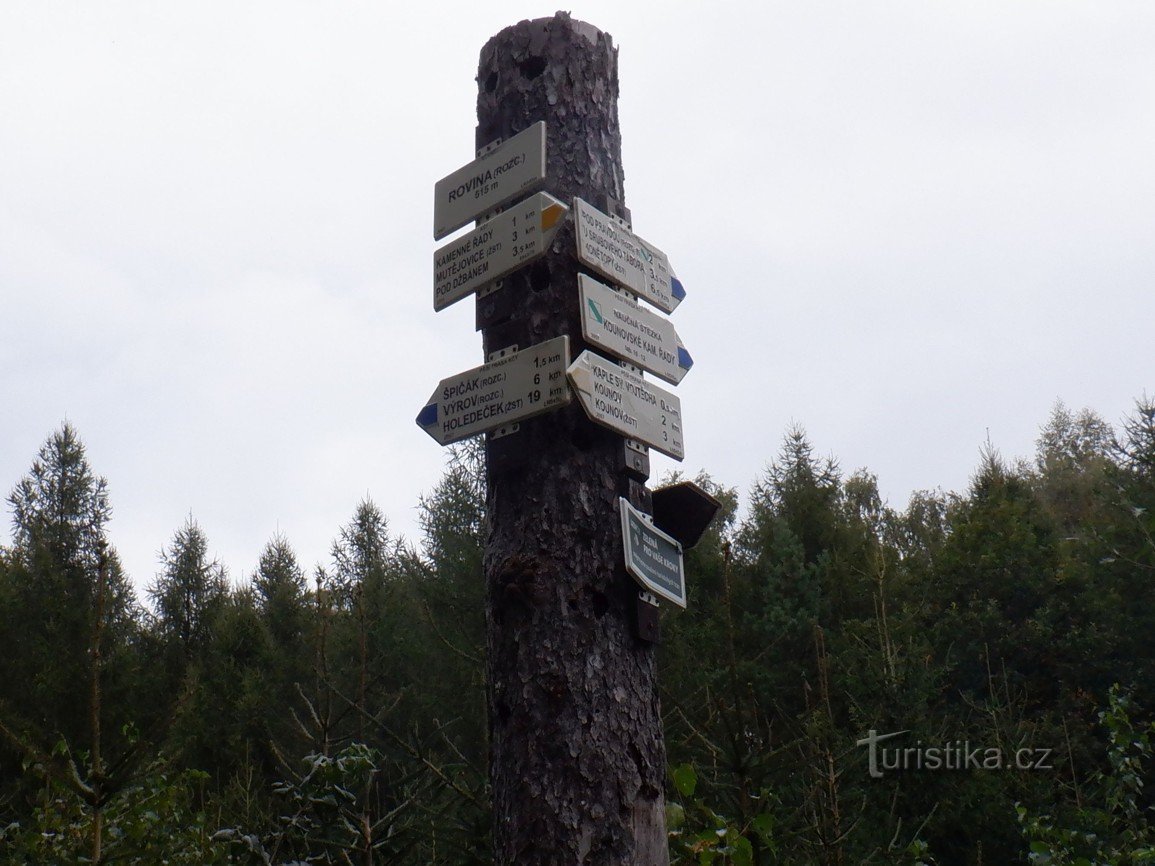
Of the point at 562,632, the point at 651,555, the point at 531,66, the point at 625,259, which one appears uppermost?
the point at 531,66

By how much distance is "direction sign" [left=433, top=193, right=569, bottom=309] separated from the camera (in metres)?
3.35

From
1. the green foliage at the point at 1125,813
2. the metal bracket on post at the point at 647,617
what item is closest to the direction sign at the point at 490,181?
the metal bracket on post at the point at 647,617

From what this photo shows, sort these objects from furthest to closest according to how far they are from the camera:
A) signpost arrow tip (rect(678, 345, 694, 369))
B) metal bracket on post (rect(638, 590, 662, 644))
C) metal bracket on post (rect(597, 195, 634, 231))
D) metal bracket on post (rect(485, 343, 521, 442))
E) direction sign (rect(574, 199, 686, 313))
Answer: signpost arrow tip (rect(678, 345, 694, 369))
metal bracket on post (rect(597, 195, 634, 231))
direction sign (rect(574, 199, 686, 313))
metal bracket on post (rect(485, 343, 521, 442))
metal bracket on post (rect(638, 590, 662, 644))

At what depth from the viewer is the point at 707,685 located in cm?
519

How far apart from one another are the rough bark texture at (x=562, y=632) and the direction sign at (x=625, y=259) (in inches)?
2.8

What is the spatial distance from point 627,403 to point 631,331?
0.27 metres

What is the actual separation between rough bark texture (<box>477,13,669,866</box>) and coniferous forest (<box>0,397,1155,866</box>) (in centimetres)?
96

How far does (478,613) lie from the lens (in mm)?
17250

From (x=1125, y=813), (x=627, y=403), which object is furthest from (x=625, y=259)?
(x=1125, y=813)

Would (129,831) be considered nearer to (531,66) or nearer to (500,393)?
(500,393)

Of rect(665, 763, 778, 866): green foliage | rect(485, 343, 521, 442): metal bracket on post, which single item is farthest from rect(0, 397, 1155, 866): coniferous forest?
rect(485, 343, 521, 442): metal bracket on post

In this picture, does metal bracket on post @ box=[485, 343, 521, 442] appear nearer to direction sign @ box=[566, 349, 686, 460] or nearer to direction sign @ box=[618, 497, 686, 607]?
direction sign @ box=[566, 349, 686, 460]

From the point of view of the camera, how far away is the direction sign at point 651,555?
3145 millimetres

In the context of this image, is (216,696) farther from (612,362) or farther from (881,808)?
(612,362)
